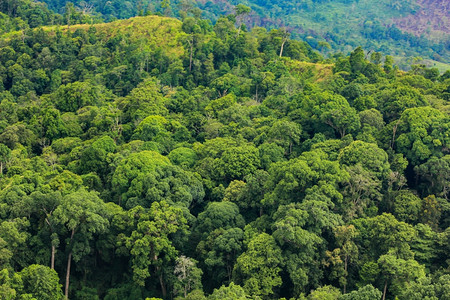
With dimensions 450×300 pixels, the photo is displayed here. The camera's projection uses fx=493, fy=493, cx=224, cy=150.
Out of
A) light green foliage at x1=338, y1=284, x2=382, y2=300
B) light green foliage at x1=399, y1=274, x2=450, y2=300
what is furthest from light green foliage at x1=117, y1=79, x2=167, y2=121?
light green foliage at x1=399, y1=274, x2=450, y2=300

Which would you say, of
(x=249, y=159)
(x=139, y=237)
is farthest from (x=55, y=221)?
(x=249, y=159)

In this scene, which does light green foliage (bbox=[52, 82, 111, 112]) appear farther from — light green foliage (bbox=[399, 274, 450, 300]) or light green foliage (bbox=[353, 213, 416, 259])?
light green foliage (bbox=[399, 274, 450, 300])

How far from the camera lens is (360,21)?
→ 520 ft

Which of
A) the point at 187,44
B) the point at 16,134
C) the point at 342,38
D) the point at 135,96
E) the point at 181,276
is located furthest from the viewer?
the point at 342,38

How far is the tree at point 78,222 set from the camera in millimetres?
32688

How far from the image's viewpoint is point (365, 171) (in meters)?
37.5

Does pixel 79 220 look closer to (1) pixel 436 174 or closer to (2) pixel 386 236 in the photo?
(2) pixel 386 236

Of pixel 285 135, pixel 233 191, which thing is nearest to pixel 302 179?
pixel 233 191

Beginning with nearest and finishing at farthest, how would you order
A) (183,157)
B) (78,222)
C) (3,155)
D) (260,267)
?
(260,267), (78,222), (3,155), (183,157)

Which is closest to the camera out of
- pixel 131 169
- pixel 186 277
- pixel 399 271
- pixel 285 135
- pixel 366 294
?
pixel 366 294

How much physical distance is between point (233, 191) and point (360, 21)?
13452 centimetres

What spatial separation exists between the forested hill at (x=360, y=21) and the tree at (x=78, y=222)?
334 feet

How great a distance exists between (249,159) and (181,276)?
1359 centimetres

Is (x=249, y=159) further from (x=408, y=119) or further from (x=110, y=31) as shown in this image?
(x=110, y=31)
